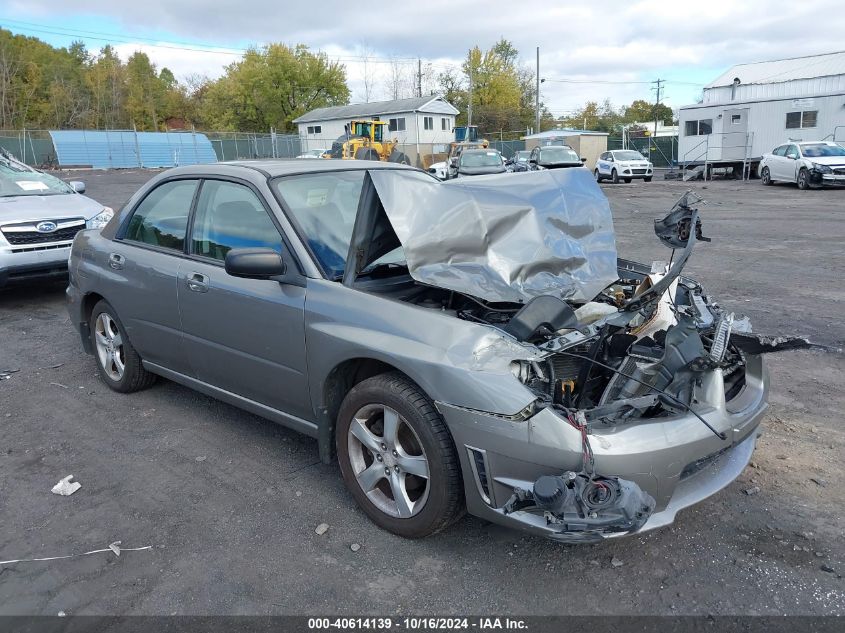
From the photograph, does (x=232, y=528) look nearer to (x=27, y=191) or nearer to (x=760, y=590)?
Answer: (x=760, y=590)

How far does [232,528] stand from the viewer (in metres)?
3.28

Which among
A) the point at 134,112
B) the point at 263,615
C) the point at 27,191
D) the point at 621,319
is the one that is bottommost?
the point at 263,615

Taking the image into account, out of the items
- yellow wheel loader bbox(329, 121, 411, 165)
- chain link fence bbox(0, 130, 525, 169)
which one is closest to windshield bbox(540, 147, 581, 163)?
yellow wheel loader bbox(329, 121, 411, 165)

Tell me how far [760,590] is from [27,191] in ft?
29.7

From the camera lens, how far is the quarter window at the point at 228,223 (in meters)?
3.72

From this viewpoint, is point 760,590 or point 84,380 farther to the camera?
point 84,380

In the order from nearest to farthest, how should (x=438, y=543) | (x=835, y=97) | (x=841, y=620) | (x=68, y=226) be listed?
(x=841, y=620) < (x=438, y=543) < (x=68, y=226) < (x=835, y=97)

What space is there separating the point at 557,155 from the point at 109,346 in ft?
81.7

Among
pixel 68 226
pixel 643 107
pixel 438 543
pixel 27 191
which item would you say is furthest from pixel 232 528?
pixel 643 107

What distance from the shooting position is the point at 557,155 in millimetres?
27516

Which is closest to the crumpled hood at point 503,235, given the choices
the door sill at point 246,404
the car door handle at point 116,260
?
the door sill at point 246,404

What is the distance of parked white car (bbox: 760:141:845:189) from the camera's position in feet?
68.0

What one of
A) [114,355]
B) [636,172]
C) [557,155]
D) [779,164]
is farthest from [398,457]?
[636,172]

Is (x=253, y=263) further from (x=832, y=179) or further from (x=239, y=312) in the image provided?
(x=832, y=179)
